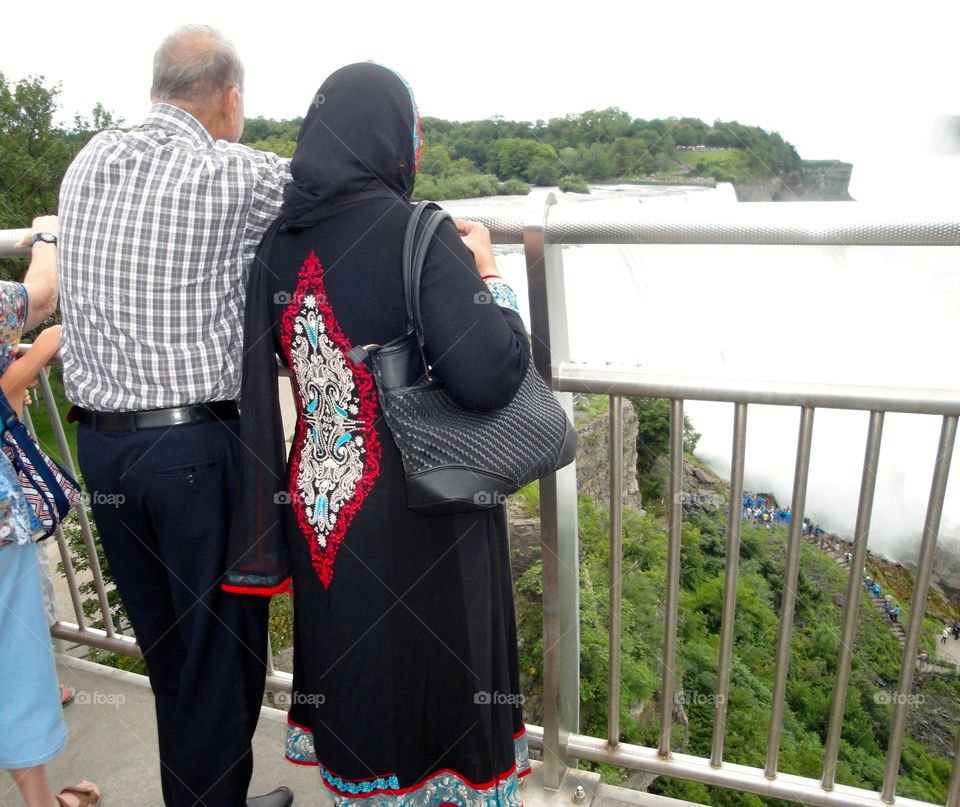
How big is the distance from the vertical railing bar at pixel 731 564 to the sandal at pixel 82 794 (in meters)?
1.72

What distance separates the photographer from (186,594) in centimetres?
180

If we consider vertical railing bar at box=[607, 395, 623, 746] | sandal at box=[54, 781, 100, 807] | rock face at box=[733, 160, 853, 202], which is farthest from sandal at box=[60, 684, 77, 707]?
rock face at box=[733, 160, 853, 202]

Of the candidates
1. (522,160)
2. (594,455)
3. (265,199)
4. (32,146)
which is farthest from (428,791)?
(32,146)

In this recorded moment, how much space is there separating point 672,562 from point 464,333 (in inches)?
33.0

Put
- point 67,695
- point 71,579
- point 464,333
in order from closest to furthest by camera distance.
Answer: point 464,333 < point 67,695 < point 71,579

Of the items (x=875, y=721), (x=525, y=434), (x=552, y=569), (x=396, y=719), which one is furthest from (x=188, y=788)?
(x=875, y=721)

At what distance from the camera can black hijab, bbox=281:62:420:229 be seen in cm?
142

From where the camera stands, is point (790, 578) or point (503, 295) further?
point (790, 578)

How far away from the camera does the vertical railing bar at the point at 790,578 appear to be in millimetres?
1678

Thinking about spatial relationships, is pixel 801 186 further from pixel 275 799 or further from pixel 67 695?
pixel 275 799

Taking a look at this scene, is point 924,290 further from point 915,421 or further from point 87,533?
point 87,533

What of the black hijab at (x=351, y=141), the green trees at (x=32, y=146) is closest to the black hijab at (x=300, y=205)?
the black hijab at (x=351, y=141)

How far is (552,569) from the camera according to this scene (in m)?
1.98

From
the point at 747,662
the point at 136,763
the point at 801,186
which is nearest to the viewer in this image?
the point at 136,763
